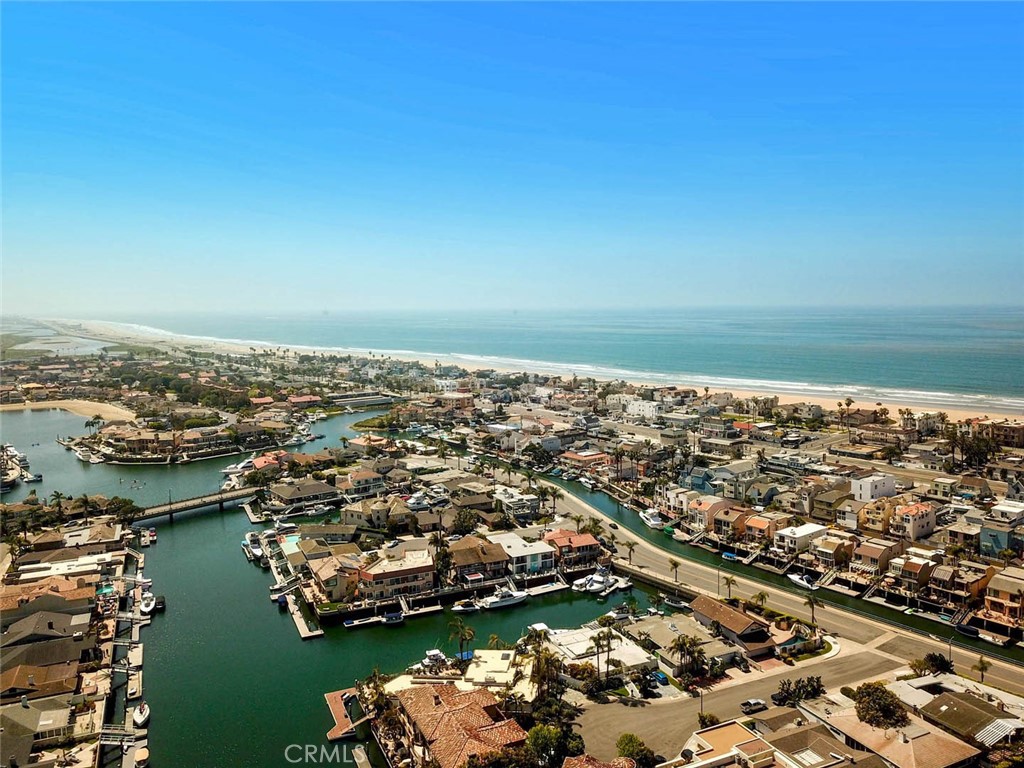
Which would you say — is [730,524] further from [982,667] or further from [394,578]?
[394,578]

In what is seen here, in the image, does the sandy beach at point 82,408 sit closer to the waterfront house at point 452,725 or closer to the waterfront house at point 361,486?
the waterfront house at point 361,486

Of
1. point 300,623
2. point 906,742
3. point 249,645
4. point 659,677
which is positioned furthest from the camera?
point 300,623

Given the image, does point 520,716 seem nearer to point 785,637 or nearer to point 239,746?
point 239,746

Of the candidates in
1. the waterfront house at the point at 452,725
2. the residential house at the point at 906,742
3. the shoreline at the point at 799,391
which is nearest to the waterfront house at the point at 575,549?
the waterfront house at the point at 452,725

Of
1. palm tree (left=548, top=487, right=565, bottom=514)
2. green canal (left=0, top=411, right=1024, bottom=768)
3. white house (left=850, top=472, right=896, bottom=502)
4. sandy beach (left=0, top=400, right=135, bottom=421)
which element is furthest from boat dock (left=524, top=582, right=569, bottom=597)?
sandy beach (left=0, top=400, right=135, bottom=421)

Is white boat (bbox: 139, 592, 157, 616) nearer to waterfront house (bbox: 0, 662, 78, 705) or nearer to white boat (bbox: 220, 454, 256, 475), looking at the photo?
waterfront house (bbox: 0, 662, 78, 705)

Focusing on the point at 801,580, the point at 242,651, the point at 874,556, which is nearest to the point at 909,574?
the point at 874,556
